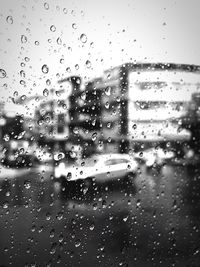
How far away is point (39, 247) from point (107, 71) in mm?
875

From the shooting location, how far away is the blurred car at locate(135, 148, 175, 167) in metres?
1.71

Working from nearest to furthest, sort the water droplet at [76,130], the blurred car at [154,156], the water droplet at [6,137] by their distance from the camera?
the water droplet at [6,137], the water droplet at [76,130], the blurred car at [154,156]

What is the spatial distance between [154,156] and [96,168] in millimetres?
383

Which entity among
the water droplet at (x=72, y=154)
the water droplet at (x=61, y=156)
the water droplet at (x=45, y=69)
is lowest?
the water droplet at (x=72, y=154)

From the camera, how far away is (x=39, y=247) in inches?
61.5

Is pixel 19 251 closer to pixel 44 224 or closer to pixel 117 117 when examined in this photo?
pixel 44 224

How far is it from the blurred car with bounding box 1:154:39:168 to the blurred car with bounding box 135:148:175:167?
1.75 ft

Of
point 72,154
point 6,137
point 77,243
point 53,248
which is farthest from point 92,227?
point 6,137

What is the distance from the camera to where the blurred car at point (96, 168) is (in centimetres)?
154

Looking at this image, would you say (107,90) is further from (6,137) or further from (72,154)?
(6,137)

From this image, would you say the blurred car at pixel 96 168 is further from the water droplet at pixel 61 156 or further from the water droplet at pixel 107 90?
the water droplet at pixel 107 90

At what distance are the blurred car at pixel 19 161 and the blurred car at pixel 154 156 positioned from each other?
0.53 meters

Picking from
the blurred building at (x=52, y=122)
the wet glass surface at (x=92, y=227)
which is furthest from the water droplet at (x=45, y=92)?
the wet glass surface at (x=92, y=227)

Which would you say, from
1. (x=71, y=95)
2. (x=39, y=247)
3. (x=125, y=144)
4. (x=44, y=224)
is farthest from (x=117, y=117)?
(x=39, y=247)
